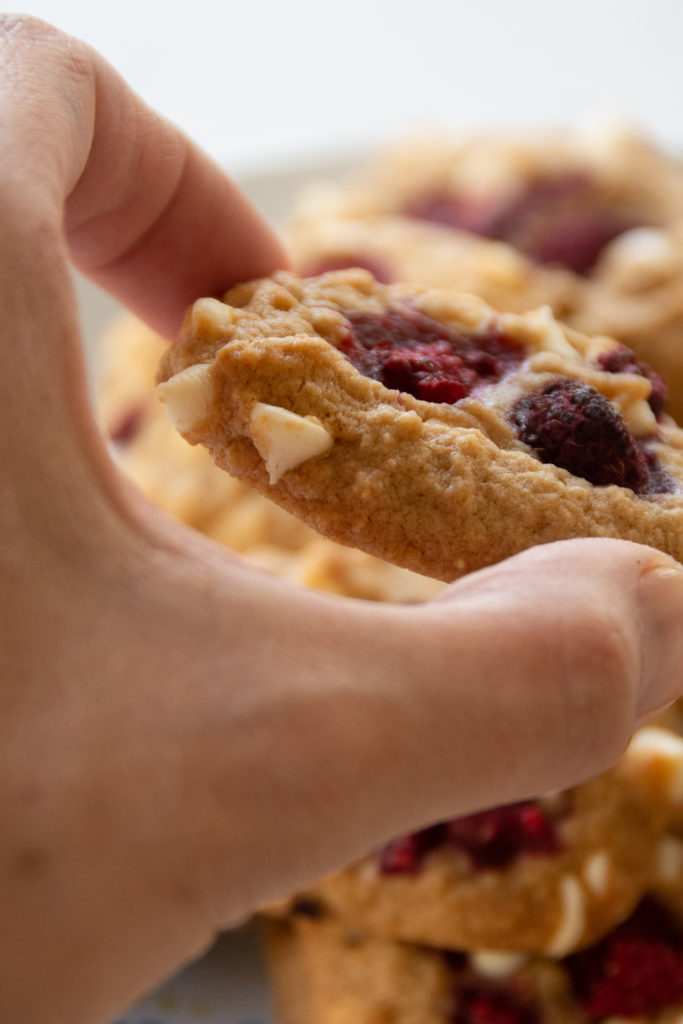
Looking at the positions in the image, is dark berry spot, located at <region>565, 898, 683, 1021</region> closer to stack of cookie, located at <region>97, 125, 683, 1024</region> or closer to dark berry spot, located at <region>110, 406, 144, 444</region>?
stack of cookie, located at <region>97, 125, 683, 1024</region>

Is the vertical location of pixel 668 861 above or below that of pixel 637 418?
below

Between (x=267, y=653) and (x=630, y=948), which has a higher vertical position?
(x=267, y=653)

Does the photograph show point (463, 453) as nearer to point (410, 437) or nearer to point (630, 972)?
point (410, 437)

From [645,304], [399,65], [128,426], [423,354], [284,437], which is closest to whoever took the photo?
[284,437]

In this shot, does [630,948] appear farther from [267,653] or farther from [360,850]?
[267,653]

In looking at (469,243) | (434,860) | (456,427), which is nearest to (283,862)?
(456,427)

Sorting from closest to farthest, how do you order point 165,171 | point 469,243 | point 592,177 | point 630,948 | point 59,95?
point 59,95 → point 165,171 → point 630,948 → point 469,243 → point 592,177

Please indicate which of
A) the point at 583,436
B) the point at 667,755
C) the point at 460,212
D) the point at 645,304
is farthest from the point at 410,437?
the point at 460,212

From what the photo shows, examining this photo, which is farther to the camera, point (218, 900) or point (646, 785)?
point (646, 785)

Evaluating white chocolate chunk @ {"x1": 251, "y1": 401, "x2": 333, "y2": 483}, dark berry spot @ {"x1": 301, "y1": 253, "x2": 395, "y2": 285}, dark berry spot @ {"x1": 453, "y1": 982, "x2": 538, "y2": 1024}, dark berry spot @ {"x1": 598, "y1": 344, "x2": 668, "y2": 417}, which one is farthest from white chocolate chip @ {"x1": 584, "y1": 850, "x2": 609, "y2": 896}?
dark berry spot @ {"x1": 301, "y1": 253, "x2": 395, "y2": 285}
